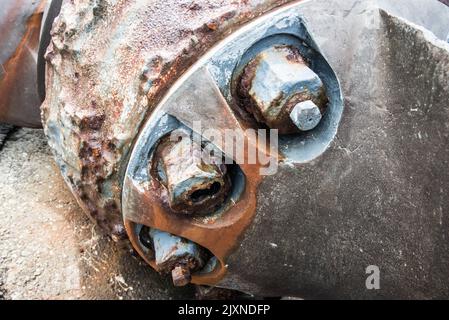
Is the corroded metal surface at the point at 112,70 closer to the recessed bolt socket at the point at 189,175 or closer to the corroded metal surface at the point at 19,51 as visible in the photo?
the recessed bolt socket at the point at 189,175

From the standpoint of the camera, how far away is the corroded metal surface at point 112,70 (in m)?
1.01

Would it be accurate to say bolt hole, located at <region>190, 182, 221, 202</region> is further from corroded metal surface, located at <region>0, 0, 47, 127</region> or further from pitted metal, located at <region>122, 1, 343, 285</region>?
corroded metal surface, located at <region>0, 0, 47, 127</region>

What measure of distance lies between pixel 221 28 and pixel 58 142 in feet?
1.42

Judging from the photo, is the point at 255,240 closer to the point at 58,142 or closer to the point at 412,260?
the point at 412,260

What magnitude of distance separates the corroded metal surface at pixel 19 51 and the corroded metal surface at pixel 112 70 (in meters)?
0.30

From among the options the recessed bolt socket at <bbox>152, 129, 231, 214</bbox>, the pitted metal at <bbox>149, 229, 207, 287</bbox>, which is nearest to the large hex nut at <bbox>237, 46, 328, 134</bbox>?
the recessed bolt socket at <bbox>152, 129, 231, 214</bbox>

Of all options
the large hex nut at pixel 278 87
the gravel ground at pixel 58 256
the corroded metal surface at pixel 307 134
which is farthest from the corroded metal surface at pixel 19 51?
the large hex nut at pixel 278 87

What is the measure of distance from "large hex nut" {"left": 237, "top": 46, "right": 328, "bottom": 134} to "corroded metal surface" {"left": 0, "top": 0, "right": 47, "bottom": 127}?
729 millimetres

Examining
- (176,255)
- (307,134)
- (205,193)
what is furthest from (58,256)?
(307,134)

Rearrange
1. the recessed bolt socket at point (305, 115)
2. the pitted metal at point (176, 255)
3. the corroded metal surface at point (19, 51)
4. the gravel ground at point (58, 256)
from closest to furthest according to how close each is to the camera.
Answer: the recessed bolt socket at point (305, 115), the pitted metal at point (176, 255), the gravel ground at point (58, 256), the corroded metal surface at point (19, 51)

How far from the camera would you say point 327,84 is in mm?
1028

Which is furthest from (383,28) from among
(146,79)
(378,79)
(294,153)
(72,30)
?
(72,30)

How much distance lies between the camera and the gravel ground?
4.34ft

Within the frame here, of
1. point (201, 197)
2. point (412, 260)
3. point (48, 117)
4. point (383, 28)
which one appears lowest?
point (412, 260)
